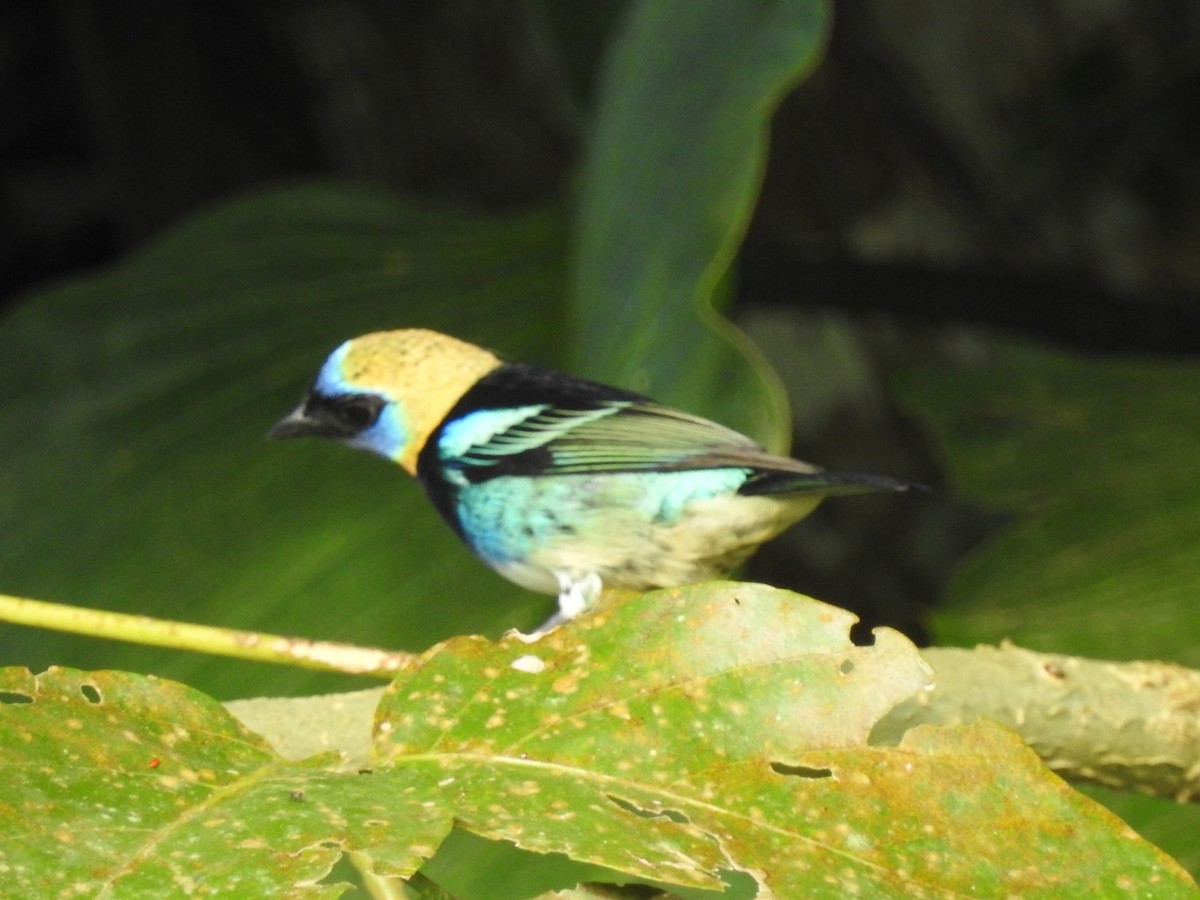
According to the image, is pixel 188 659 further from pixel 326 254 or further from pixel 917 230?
pixel 917 230

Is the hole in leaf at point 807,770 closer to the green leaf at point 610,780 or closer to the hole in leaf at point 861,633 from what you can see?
the green leaf at point 610,780

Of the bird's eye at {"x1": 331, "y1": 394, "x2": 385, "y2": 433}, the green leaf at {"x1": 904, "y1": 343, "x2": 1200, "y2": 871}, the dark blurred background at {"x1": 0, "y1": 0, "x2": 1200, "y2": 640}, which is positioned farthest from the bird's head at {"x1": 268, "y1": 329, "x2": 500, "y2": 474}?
the dark blurred background at {"x1": 0, "y1": 0, "x2": 1200, "y2": 640}

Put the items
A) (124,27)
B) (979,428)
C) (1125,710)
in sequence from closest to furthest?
(1125,710)
(979,428)
(124,27)

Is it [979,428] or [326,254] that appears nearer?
[326,254]

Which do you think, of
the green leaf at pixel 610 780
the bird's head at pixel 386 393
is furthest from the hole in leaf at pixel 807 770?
the bird's head at pixel 386 393

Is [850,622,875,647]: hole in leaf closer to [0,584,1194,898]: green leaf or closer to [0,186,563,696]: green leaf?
[0,186,563,696]: green leaf

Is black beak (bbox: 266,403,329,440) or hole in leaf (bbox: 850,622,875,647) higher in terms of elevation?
black beak (bbox: 266,403,329,440)

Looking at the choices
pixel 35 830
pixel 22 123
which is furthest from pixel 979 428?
pixel 22 123
